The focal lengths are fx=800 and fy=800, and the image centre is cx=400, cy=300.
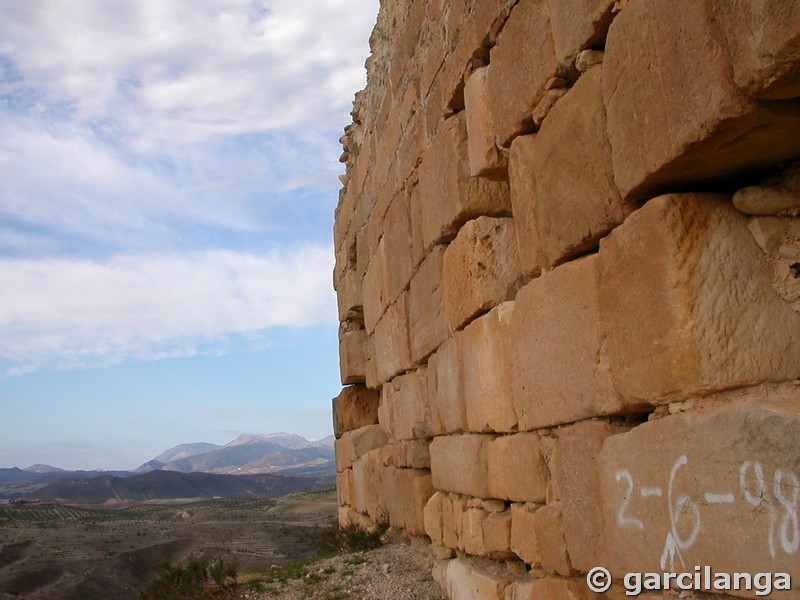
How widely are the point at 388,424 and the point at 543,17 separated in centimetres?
439

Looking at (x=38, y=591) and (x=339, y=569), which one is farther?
(x=38, y=591)

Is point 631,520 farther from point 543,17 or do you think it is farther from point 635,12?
point 543,17

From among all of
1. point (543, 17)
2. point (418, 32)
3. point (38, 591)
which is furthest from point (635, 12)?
point (38, 591)

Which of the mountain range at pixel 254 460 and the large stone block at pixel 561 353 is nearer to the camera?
the large stone block at pixel 561 353

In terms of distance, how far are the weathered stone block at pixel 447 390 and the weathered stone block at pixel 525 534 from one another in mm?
867

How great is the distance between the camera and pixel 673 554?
2479 millimetres

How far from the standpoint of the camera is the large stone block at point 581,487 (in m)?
3.02

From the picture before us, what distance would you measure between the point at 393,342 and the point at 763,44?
4.68m

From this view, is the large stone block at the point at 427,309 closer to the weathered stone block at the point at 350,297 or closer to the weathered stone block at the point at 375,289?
the weathered stone block at the point at 375,289

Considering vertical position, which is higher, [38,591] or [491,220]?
[491,220]

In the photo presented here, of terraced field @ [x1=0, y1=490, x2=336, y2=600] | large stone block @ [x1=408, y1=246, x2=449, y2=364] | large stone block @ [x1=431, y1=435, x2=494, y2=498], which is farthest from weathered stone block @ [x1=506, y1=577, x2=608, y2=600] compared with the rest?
terraced field @ [x1=0, y1=490, x2=336, y2=600]

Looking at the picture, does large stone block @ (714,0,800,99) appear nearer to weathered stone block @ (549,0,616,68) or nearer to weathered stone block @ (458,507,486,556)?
weathered stone block @ (549,0,616,68)

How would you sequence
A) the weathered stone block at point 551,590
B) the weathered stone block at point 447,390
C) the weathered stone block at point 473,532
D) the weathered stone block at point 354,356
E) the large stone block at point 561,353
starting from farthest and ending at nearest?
1. the weathered stone block at point 354,356
2. the weathered stone block at point 447,390
3. the weathered stone block at point 473,532
4. the weathered stone block at point 551,590
5. the large stone block at point 561,353

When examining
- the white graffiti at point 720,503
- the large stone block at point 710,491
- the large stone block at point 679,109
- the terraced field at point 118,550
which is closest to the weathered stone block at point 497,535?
the large stone block at point 710,491
